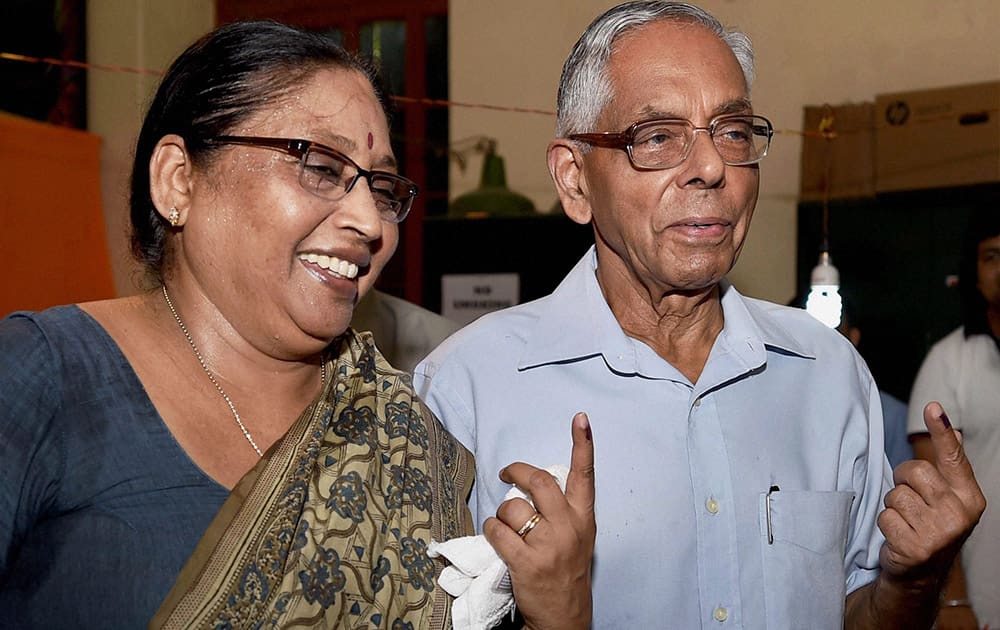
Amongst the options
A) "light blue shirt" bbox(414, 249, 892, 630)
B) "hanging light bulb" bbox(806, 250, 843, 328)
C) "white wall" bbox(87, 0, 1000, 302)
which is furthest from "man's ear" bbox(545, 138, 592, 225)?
"white wall" bbox(87, 0, 1000, 302)

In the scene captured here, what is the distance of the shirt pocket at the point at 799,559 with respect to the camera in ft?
5.94

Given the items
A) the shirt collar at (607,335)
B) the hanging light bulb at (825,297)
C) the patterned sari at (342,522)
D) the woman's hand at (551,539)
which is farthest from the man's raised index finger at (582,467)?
the hanging light bulb at (825,297)

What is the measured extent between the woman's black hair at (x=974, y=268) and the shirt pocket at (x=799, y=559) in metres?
2.15

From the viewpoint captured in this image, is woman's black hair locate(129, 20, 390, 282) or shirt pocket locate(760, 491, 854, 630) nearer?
woman's black hair locate(129, 20, 390, 282)

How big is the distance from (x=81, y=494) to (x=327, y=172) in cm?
56

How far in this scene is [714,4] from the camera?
10.7 ft

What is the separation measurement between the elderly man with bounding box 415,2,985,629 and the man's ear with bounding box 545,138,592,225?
2 cm

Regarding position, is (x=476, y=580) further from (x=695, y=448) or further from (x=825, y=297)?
(x=825, y=297)

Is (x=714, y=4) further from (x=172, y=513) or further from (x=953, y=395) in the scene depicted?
(x=172, y=513)

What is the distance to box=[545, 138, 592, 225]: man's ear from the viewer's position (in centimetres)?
206

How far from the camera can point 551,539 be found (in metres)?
1.47

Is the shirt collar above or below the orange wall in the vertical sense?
below

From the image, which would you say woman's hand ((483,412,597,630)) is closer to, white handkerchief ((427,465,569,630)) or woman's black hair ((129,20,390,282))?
white handkerchief ((427,465,569,630))

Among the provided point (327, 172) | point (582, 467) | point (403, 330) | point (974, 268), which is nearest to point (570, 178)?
point (327, 172)
